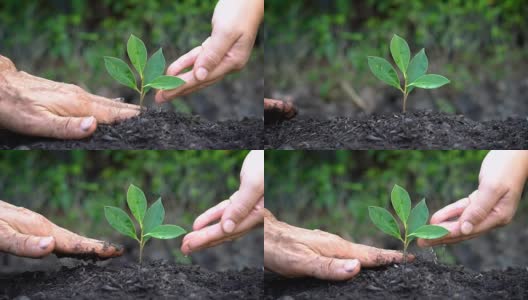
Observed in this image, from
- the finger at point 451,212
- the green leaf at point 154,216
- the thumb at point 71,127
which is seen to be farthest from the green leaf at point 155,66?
the finger at point 451,212

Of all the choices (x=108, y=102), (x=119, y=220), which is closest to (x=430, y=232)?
(x=119, y=220)

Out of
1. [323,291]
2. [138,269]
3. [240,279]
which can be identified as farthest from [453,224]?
[138,269]

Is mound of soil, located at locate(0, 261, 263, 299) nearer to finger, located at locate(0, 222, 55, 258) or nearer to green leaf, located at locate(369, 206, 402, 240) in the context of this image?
finger, located at locate(0, 222, 55, 258)

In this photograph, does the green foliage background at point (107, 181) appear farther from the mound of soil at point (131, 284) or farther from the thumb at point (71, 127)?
the thumb at point (71, 127)

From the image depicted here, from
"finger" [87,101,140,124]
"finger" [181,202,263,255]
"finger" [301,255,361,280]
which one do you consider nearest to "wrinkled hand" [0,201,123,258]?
"finger" [181,202,263,255]

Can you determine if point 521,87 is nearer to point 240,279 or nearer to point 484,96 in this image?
point 484,96
